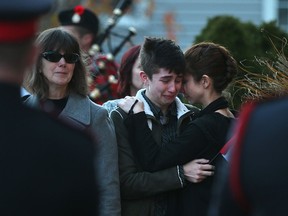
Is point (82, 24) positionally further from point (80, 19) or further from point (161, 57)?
point (161, 57)

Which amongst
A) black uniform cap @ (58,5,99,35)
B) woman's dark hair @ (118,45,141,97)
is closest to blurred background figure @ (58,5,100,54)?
black uniform cap @ (58,5,99,35)

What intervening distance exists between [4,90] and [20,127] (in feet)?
0.35

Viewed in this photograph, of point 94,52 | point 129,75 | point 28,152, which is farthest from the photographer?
point 94,52

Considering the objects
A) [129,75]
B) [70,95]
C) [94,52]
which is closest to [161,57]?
[70,95]

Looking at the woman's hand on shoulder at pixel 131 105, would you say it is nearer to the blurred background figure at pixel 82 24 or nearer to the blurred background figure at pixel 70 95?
the blurred background figure at pixel 70 95

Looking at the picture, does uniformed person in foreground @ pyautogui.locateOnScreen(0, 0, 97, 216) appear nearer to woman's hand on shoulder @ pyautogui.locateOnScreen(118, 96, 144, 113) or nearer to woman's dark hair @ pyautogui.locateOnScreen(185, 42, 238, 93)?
woman's hand on shoulder @ pyautogui.locateOnScreen(118, 96, 144, 113)

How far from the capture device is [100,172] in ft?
14.6

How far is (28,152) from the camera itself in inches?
91.1

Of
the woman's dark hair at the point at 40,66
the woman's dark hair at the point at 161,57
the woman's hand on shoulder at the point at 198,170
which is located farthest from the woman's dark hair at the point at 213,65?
the woman's dark hair at the point at 40,66

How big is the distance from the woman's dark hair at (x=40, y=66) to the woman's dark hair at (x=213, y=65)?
1.92 feet

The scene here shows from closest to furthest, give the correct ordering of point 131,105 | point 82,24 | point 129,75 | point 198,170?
point 198,170
point 131,105
point 129,75
point 82,24

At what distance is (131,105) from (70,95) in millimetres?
328

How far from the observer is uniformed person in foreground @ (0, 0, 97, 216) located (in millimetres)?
2293

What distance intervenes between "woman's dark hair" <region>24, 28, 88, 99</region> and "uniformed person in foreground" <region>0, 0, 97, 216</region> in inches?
92.3
